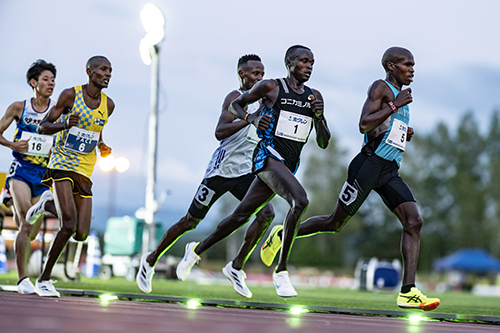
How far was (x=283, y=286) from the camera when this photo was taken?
22.5ft

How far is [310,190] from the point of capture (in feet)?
232

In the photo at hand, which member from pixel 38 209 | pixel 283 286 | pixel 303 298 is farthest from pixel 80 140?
pixel 303 298

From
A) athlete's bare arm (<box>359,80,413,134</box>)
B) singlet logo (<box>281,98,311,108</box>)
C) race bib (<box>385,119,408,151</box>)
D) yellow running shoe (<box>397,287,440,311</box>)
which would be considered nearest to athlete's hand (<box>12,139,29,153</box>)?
singlet logo (<box>281,98,311,108</box>)

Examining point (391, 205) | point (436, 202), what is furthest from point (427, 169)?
point (391, 205)

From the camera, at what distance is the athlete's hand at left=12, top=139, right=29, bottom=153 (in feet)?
28.5

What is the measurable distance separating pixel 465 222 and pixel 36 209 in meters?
64.4

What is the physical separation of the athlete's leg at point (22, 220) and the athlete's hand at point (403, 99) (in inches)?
181

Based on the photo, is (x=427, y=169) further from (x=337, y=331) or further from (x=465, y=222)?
(x=337, y=331)

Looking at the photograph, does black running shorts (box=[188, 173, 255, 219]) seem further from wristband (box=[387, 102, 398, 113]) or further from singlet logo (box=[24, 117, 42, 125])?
singlet logo (box=[24, 117, 42, 125])

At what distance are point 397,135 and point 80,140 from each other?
136 inches

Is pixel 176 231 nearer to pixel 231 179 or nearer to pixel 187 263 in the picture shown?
pixel 187 263

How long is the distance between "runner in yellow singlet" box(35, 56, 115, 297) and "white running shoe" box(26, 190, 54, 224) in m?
0.28

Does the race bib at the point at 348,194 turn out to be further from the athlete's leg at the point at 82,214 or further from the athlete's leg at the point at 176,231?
the athlete's leg at the point at 82,214

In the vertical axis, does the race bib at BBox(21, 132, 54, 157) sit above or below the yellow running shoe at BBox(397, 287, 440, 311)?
above
